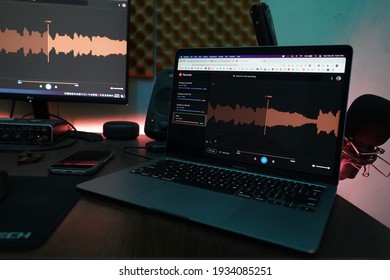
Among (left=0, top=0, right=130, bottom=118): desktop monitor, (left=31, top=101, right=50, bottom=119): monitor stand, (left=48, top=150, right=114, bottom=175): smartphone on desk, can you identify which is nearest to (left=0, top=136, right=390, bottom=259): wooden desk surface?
(left=48, top=150, right=114, bottom=175): smartphone on desk

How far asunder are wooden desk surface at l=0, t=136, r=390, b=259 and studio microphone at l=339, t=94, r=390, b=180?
17 cm

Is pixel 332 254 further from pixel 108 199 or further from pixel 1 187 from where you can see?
pixel 1 187

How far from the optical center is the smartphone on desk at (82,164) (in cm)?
58

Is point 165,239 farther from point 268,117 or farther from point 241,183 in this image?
point 268,117

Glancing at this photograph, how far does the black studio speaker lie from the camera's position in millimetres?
918

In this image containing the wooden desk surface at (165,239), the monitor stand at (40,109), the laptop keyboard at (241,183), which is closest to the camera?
the wooden desk surface at (165,239)

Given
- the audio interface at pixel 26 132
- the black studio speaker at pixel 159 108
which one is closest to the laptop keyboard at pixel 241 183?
the black studio speaker at pixel 159 108

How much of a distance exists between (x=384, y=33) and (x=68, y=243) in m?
1.13

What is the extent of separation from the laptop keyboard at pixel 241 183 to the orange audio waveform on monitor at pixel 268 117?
0.12 meters

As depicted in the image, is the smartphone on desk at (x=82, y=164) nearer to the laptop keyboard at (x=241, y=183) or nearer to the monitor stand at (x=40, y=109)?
the laptop keyboard at (x=241, y=183)

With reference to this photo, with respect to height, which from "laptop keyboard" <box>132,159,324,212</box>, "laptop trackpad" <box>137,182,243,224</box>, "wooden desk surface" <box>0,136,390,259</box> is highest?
"laptop keyboard" <box>132,159,324,212</box>

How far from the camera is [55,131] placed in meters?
0.86

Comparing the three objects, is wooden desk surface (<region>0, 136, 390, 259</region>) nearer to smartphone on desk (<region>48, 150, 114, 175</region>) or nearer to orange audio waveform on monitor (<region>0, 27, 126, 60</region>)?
smartphone on desk (<region>48, 150, 114, 175</region>)

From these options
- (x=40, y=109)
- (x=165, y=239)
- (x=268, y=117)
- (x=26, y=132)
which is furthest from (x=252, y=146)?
(x=40, y=109)
